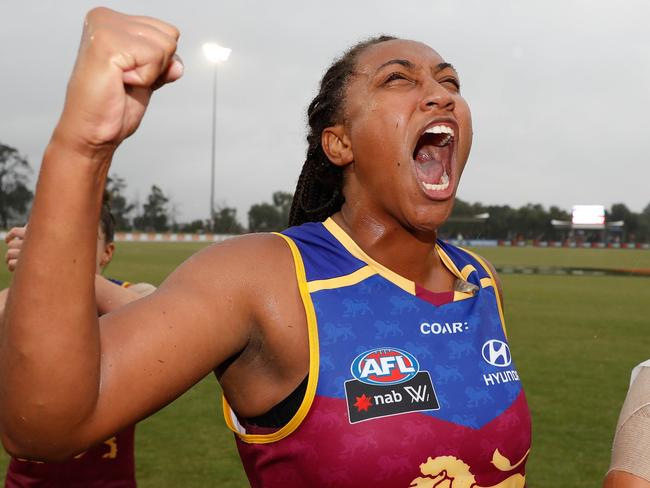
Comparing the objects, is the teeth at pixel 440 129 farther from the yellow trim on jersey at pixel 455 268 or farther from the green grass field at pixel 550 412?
the green grass field at pixel 550 412

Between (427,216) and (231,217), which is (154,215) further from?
(427,216)

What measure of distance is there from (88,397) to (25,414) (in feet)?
0.37

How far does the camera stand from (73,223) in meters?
1.27

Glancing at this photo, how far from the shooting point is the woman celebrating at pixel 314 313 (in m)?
1.27

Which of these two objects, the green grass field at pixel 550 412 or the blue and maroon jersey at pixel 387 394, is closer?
the blue and maroon jersey at pixel 387 394

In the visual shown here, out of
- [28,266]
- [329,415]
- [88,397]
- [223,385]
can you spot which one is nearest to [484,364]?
[329,415]

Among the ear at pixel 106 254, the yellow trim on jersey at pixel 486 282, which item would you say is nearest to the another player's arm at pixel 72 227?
the yellow trim on jersey at pixel 486 282

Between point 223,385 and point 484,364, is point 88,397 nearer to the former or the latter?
point 223,385

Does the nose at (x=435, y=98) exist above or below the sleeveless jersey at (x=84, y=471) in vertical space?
above

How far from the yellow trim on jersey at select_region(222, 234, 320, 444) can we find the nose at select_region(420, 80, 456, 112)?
586 millimetres

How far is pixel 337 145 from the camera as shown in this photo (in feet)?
7.39

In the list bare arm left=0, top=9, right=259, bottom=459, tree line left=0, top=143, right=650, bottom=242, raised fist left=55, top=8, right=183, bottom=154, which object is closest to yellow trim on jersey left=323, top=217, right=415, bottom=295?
bare arm left=0, top=9, right=259, bottom=459

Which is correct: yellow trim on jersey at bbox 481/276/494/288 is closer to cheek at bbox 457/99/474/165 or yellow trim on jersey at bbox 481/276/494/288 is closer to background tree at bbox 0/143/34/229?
cheek at bbox 457/99/474/165

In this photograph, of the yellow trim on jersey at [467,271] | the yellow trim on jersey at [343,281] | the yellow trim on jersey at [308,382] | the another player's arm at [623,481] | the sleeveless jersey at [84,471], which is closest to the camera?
the another player's arm at [623,481]
